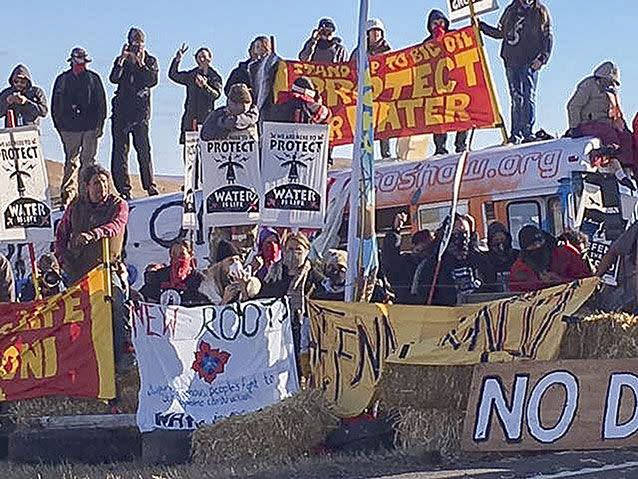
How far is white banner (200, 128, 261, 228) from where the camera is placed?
47.1 ft

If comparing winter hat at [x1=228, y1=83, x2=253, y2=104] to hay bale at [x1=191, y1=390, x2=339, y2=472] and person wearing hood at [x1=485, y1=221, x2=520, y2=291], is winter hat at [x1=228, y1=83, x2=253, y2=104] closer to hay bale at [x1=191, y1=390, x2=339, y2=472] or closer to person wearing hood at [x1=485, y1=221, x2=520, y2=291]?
person wearing hood at [x1=485, y1=221, x2=520, y2=291]

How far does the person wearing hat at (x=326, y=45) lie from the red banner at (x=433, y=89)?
4.16 metres

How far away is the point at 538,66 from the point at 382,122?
12.6ft

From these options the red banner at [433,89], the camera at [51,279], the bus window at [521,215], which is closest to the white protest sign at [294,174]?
the red banner at [433,89]

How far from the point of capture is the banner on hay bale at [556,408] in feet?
32.7

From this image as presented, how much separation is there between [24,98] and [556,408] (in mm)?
10926

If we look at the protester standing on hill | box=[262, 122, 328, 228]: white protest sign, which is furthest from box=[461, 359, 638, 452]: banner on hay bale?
the protester standing on hill

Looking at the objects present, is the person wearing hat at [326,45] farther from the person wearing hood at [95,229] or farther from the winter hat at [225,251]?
the person wearing hood at [95,229]

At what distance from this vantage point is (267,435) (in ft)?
34.8

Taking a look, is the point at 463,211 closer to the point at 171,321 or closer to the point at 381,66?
the point at 381,66

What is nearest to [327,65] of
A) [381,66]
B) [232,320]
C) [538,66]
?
[381,66]

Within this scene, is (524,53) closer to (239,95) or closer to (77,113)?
(239,95)

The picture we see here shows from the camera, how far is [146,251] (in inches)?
707

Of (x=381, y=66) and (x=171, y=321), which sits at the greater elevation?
(x=381, y=66)
